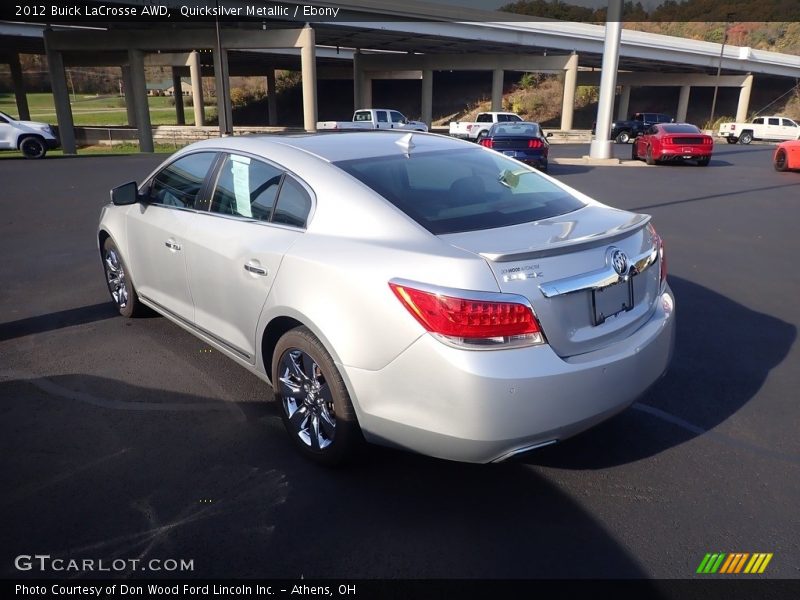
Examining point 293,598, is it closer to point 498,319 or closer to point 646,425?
point 498,319

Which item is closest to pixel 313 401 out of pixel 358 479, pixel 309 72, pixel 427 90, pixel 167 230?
pixel 358 479

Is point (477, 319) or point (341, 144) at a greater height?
point (341, 144)

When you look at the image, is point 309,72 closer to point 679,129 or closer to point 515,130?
point 515,130

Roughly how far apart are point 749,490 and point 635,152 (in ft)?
70.3

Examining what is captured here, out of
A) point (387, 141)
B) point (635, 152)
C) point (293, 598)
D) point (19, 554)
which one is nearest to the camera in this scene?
point (293, 598)

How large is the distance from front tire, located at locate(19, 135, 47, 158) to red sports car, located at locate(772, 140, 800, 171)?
2362 centimetres

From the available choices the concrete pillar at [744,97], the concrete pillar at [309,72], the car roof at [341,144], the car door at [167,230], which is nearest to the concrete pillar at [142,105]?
the concrete pillar at [309,72]

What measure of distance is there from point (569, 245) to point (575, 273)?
134 mm

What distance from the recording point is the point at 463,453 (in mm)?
2719

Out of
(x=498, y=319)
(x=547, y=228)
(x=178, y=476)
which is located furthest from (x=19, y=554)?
(x=547, y=228)

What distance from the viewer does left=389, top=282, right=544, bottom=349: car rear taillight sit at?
258 cm

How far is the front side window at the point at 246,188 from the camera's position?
3.62 metres

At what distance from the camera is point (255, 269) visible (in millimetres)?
3414

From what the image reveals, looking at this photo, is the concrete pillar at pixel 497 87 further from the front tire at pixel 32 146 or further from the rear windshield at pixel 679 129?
the front tire at pixel 32 146
